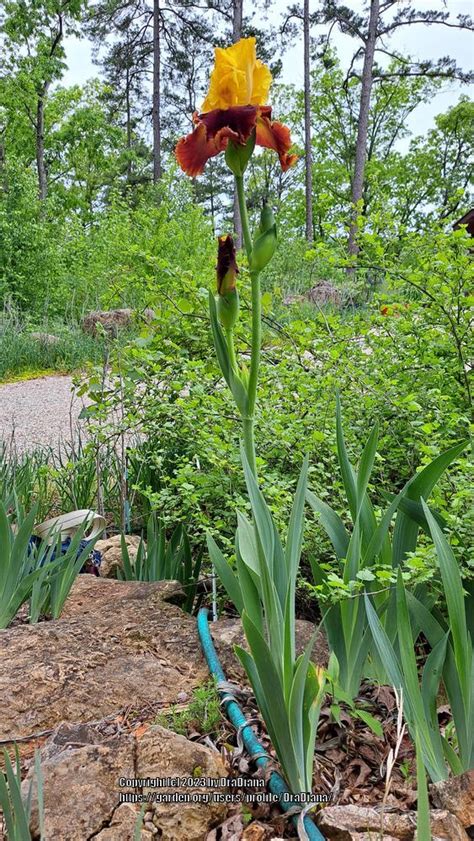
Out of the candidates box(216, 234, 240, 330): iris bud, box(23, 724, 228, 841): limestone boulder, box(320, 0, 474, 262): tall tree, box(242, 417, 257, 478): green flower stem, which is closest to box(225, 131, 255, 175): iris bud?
box(216, 234, 240, 330): iris bud

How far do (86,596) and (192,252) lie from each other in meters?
9.89

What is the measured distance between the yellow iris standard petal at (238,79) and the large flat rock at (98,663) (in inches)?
47.8

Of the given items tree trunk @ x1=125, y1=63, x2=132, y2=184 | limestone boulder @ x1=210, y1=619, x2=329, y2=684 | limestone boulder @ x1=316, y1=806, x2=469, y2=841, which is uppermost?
tree trunk @ x1=125, y1=63, x2=132, y2=184

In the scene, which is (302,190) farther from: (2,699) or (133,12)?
(2,699)

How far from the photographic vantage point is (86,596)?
73.9 inches

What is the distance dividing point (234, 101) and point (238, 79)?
0.11 ft

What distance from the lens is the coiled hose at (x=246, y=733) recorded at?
3.00ft

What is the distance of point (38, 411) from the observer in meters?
6.07

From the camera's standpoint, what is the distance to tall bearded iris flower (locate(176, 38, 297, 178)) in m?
0.88

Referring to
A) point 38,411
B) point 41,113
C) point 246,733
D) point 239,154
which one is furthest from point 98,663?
point 41,113

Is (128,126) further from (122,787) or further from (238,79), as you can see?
(122,787)

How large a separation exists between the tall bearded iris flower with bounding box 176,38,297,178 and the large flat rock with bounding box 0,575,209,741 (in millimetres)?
1158

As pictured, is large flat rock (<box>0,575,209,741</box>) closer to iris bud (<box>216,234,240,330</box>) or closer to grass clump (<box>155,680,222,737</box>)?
grass clump (<box>155,680,222,737</box>)

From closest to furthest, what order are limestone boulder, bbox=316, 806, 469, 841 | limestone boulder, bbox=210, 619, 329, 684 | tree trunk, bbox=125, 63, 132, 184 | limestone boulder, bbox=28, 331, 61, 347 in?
limestone boulder, bbox=316, 806, 469, 841 → limestone boulder, bbox=210, 619, 329, 684 → limestone boulder, bbox=28, 331, 61, 347 → tree trunk, bbox=125, 63, 132, 184
